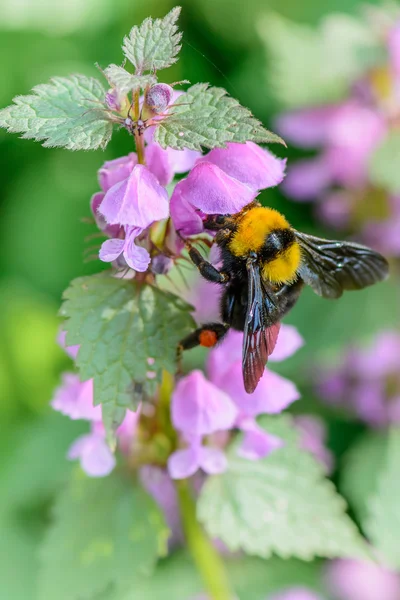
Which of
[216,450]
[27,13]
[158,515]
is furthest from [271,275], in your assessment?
[27,13]

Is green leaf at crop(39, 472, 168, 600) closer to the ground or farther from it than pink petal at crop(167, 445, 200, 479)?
closer to the ground

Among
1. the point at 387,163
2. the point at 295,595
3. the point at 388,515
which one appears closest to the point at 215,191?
the point at 388,515

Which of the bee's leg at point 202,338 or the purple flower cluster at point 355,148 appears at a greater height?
the purple flower cluster at point 355,148

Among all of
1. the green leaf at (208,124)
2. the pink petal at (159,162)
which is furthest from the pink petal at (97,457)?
the green leaf at (208,124)

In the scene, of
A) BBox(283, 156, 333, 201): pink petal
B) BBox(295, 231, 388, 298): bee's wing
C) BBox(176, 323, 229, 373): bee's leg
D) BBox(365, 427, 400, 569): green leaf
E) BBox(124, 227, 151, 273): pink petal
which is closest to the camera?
BBox(124, 227, 151, 273): pink petal

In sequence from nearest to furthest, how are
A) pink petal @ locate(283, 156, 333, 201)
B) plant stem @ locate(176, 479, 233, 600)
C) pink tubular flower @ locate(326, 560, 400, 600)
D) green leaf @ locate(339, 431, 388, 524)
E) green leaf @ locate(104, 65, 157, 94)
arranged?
1. green leaf @ locate(104, 65, 157, 94)
2. plant stem @ locate(176, 479, 233, 600)
3. green leaf @ locate(339, 431, 388, 524)
4. pink tubular flower @ locate(326, 560, 400, 600)
5. pink petal @ locate(283, 156, 333, 201)

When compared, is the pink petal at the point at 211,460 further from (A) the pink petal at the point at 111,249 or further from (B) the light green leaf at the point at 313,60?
(B) the light green leaf at the point at 313,60

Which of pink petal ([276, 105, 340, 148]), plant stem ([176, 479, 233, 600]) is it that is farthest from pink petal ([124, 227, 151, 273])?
pink petal ([276, 105, 340, 148])

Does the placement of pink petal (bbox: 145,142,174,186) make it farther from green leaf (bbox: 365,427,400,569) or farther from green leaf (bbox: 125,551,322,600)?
green leaf (bbox: 125,551,322,600)
